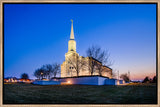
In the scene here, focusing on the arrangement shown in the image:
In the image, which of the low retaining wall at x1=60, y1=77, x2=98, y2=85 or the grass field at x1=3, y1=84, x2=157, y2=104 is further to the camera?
the low retaining wall at x1=60, y1=77, x2=98, y2=85

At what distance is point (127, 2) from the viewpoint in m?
7.57

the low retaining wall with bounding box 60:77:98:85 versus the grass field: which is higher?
the grass field

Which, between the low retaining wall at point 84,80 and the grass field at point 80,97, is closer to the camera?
the grass field at point 80,97

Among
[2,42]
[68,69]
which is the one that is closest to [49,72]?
[68,69]

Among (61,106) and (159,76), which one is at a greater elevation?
(159,76)

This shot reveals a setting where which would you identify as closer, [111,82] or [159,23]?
[159,23]

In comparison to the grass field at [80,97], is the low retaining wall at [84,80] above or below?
below

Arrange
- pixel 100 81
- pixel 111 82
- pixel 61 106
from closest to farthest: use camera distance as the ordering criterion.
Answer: pixel 61 106, pixel 100 81, pixel 111 82

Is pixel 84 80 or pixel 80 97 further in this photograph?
pixel 84 80

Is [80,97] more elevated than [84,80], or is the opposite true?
[80,97]

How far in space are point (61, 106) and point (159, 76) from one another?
5.41 m

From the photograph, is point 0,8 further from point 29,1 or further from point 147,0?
point 147,0

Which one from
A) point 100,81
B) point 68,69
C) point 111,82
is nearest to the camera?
point 100,81

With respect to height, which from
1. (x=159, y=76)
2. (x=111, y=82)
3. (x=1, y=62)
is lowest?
(x=111, y=82)
